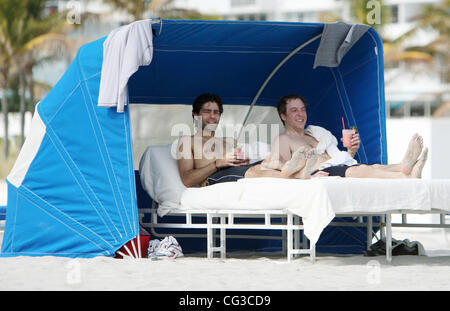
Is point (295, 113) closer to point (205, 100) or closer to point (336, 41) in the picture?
point (336, 41)

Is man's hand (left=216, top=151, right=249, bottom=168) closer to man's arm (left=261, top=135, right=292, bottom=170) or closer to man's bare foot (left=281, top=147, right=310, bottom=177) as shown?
man's arm (left=261, top=135, right=292, bottom=170)

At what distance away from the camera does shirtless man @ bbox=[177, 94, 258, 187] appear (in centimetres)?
782

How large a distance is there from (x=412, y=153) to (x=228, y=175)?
73.2 inches

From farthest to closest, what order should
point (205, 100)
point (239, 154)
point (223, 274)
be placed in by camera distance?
point (205, 100), point (239, 154), point (223, 274)

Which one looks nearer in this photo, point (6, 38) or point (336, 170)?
point (336, 170)

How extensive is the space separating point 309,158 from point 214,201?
3.01ft

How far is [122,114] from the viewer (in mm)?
6984

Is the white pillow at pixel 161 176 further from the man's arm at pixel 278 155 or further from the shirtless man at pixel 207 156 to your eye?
the man's arm at pixel 278 155

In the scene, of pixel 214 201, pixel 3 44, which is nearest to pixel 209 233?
pixel 214 201

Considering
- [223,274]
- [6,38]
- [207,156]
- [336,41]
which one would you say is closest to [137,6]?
[6,38]

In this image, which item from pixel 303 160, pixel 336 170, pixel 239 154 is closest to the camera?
pixel 303 160

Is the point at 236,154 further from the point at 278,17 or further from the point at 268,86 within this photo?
the point at 278,17

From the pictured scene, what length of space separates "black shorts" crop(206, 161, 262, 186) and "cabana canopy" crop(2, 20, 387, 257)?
1.16m
